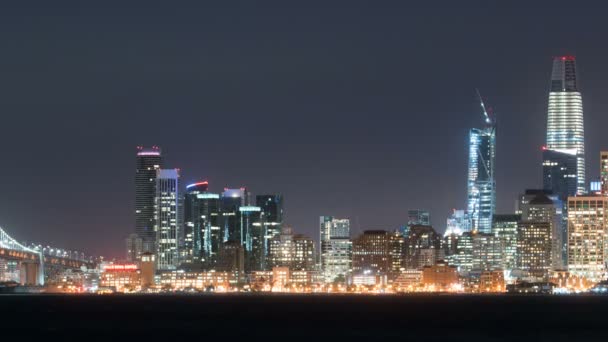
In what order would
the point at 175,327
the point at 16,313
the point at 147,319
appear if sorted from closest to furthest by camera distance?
the point at 175,327
the point at 147,319
the point at 16,313

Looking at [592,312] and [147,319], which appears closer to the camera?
[147,319]

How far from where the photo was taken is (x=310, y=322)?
147 metres

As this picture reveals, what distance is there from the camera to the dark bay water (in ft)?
399

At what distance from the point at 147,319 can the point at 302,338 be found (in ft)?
132

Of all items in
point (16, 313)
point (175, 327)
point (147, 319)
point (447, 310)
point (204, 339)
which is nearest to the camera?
point (204, 339)

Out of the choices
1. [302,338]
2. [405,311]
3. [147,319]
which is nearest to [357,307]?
[405,311]

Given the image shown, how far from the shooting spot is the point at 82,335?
398 ft

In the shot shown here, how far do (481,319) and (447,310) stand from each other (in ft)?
92.9

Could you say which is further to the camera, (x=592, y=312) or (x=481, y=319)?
(x=592, y=312)

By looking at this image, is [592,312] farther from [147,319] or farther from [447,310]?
[147,319]

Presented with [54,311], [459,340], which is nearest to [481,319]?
[459,340]

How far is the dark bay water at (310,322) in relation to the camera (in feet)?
399

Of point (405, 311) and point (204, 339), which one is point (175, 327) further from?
point (405, 311)

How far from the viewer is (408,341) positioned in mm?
116312
